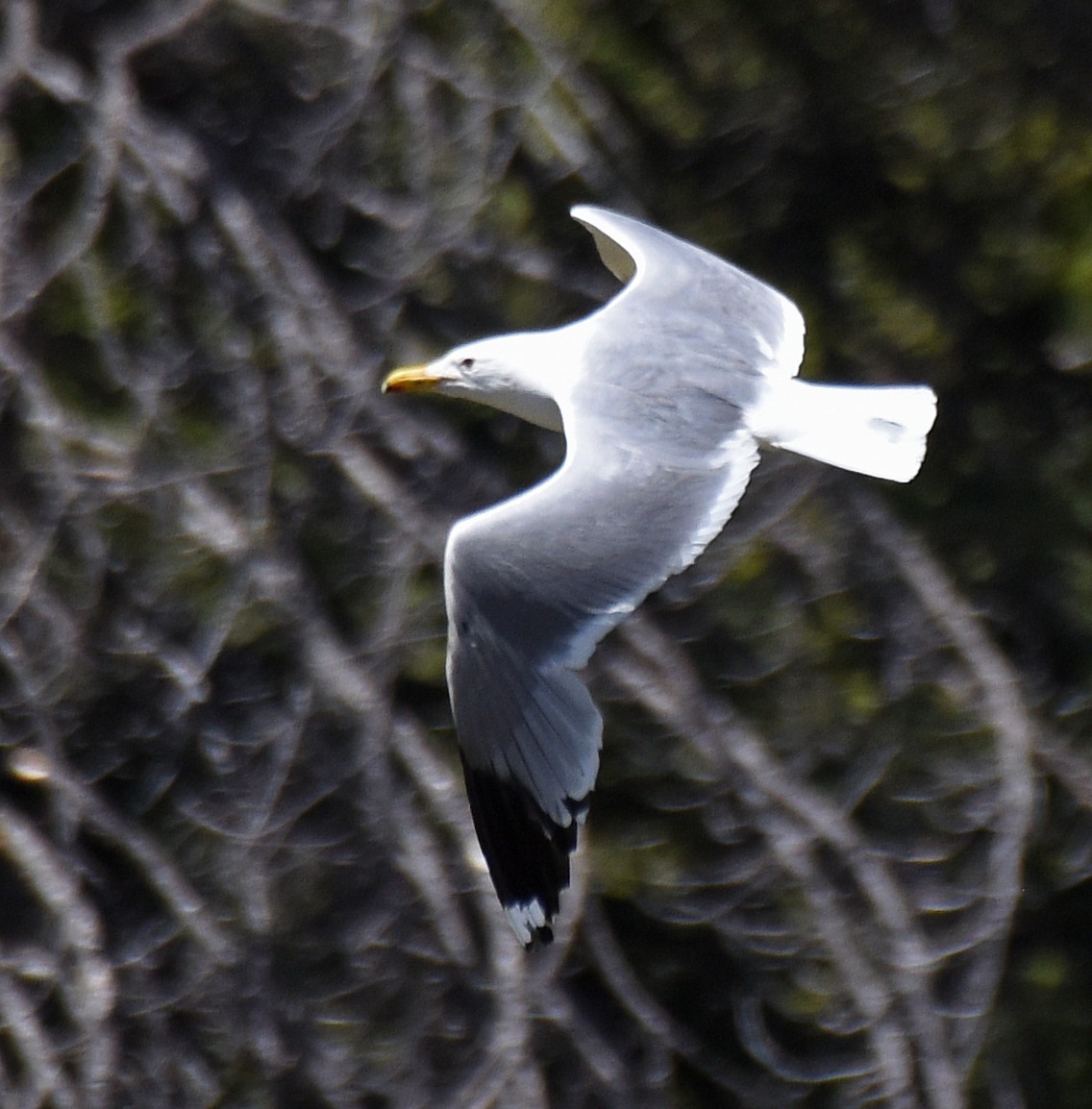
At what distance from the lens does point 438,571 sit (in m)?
4.70

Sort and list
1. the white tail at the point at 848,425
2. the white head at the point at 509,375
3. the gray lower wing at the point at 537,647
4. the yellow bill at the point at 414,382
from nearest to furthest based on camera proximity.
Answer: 1. the gray lower wing at the point at 537,647
2. the white tail at the point at 848,425
3. the white head at the point at 509,375
4. the yellow bill at the point at 414,382

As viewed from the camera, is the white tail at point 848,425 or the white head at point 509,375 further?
the white head at point 509,375

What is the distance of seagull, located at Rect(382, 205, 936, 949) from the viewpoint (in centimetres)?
284

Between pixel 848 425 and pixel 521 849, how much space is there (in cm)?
72

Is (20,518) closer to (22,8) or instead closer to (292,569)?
(292,569)

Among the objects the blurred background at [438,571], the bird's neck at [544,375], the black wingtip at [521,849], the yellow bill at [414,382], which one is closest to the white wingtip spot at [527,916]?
the black wingtip at [521,849]

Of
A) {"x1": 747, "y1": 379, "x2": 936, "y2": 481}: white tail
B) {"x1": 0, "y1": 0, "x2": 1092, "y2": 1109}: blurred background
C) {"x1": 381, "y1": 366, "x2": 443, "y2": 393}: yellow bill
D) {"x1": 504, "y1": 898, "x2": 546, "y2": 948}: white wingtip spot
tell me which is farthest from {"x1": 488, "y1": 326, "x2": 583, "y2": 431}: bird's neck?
{"x1": 0, "y1": 0, "x2": 1092, "y2": 1109}: blurred background

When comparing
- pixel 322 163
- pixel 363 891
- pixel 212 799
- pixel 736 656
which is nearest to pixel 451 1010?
pixel 363 891

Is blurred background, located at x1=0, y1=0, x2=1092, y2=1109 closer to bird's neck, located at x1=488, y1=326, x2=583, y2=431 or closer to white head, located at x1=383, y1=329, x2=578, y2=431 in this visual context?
white head, located at x1=383, y1=329, x2=578, y2=431

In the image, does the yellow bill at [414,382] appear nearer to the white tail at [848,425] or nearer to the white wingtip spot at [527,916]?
the white tail at [848,425]

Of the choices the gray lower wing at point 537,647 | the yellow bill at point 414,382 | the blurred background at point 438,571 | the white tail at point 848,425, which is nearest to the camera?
the gray lower wing at point 537,647

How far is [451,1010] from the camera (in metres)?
4.79

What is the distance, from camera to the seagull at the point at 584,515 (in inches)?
112

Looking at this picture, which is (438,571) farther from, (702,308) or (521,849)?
(521,849)
